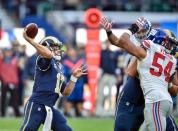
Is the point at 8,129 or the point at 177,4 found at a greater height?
the point at 177,4

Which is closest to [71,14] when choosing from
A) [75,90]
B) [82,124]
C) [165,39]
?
[75,90]

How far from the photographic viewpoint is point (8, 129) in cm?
1507

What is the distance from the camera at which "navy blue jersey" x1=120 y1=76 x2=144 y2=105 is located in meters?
10.2

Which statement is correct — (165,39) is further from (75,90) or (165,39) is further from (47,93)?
(75,90)

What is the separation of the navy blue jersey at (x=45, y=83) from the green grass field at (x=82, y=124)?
15.1 ft

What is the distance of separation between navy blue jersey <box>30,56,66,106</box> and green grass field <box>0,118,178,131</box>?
4.59 m

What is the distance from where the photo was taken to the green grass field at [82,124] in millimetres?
15474

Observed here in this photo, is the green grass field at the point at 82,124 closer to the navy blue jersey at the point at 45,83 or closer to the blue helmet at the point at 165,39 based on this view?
the navy blue jersey at the point at 45,83

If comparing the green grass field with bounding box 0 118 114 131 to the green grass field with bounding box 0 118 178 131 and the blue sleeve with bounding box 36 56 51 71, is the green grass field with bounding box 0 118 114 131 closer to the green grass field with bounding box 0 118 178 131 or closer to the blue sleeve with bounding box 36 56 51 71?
the green grass field with bounding box 0 118 178 131

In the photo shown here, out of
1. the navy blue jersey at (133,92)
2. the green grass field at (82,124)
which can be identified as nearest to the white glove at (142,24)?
the navy blue jersey at (133,92)

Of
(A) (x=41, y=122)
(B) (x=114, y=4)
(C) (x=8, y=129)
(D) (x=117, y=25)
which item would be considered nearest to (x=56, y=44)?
(A) (x=41, y=122)

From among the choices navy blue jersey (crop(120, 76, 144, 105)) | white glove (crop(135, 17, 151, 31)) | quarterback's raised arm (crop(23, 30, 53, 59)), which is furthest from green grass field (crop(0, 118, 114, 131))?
white glove (crop(135, 17, 151, 31))

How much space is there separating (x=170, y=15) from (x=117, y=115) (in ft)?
54.2

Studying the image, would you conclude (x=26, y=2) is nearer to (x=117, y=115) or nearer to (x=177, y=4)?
(x=177, y=4)
